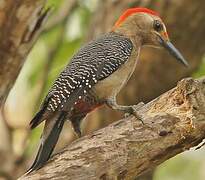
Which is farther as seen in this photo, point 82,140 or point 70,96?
point 70,96

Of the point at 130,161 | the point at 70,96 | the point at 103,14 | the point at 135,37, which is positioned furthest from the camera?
the point at 103,14

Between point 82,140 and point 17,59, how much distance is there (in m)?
0.99

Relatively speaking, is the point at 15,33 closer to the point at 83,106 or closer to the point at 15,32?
the point at 15,32

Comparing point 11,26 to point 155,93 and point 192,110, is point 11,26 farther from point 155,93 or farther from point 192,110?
point 155,93

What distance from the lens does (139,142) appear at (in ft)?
14.2

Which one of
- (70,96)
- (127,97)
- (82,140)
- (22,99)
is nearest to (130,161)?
(82,140)

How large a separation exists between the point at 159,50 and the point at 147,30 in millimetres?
874

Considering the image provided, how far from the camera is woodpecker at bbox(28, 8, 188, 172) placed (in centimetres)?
471

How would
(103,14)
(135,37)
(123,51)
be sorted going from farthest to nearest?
(103,14) < (135,37) < (123,51)

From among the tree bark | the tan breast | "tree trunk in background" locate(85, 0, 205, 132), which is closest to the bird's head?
the tan breast

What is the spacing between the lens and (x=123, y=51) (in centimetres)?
550

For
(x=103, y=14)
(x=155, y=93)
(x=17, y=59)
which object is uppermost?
(x=17, y=59)

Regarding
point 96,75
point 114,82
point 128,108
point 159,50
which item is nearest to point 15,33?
point 96,75

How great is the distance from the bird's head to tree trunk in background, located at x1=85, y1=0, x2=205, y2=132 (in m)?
0.69
